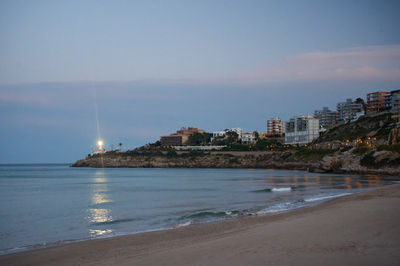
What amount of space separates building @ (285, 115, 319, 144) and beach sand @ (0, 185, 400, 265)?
12692 centimetres

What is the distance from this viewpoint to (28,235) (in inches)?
541

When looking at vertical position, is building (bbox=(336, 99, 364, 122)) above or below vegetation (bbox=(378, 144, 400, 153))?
above

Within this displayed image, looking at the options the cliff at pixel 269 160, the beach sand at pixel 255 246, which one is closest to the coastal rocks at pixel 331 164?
the cliff at pixel 269 160

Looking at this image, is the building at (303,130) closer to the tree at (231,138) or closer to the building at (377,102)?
the building at (377,102)

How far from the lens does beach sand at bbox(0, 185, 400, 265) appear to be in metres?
7.73

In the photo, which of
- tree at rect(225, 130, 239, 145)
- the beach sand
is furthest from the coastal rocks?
tree at rect(225, 130, 239, 145)

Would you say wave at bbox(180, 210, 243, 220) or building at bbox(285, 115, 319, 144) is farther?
building at bbox(285, 115, 319, 144)

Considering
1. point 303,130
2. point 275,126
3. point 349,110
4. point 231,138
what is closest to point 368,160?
point 303,130

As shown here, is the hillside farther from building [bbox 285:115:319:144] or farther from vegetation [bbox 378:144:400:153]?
building [bbox 285:115:319:144]

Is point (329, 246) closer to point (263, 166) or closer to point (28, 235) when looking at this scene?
point (28, 235)

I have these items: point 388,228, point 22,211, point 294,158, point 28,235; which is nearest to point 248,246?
point 388,228

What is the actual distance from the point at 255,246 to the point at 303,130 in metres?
138

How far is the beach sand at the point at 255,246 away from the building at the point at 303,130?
416ft

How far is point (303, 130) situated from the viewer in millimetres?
140500
